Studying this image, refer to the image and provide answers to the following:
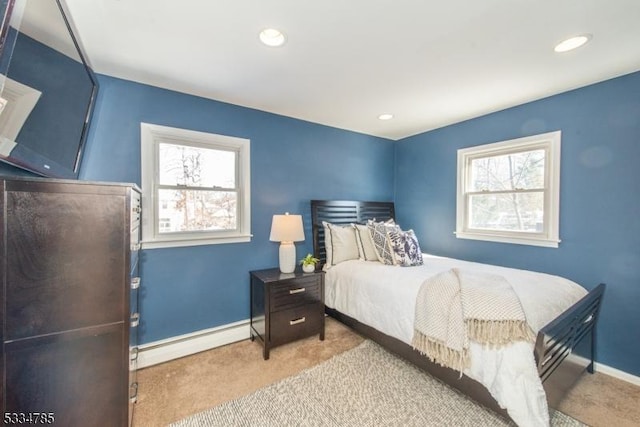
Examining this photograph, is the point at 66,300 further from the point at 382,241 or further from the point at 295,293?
the point at 382,241

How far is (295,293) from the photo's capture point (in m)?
2.53

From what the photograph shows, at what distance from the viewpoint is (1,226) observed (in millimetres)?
1014

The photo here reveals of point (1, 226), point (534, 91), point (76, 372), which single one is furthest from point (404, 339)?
point (534, 91)

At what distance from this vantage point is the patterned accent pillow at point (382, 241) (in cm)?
279

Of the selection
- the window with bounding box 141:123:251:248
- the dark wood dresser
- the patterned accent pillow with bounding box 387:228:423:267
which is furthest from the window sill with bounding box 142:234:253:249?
the patterned accent pillow with bounding box 387:228:423:267

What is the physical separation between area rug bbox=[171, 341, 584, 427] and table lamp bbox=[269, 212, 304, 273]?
0.96 metres

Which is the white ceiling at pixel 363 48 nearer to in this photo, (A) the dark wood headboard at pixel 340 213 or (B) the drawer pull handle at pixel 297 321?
(A) the dark wood headboard at pixel 340 213

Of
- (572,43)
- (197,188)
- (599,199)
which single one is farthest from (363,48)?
(599,199)

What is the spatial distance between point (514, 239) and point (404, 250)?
115cm

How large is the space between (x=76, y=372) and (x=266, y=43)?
2.03m

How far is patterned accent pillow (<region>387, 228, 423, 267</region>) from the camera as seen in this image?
270cm

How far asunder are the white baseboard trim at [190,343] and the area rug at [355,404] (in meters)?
0.84

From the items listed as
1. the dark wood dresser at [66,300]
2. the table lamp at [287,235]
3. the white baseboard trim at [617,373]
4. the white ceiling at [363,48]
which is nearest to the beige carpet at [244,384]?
the white baseboard trim at [617,373]

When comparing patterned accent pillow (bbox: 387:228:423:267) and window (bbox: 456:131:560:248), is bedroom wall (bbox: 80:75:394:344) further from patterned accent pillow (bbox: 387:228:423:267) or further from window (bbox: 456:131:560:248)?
window (bbox: 456:131:560:248)
